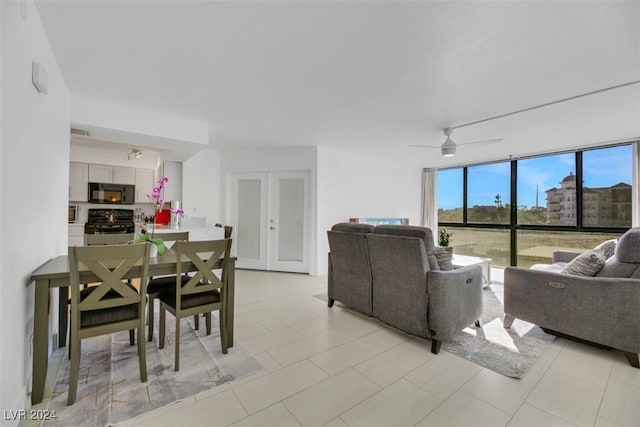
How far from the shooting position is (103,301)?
1.82 meters

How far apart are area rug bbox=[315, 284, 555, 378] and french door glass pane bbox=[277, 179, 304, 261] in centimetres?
322

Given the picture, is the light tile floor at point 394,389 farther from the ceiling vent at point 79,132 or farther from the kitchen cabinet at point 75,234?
the kitchen cabinet at point 75,234

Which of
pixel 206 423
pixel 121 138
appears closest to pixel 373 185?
pixel 121 138

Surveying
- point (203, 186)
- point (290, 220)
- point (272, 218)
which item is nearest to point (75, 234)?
point (203, 186)

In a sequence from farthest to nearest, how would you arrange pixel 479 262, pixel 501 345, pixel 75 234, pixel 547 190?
pixel 75 234, pixel 547 190, pixel 479 262, pixel 501 345

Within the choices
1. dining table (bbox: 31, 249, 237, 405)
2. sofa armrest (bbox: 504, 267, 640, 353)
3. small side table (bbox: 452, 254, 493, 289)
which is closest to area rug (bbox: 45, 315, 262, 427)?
dining table (bbox: 31, 249, 237, 405)

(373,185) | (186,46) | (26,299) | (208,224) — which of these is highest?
(186,46)

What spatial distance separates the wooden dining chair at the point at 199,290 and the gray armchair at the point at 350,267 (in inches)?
52.6

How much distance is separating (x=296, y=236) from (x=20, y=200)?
13.3ft

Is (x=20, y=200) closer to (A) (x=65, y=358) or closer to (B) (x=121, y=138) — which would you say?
(A) (x=65, y=358)

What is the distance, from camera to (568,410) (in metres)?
1.68

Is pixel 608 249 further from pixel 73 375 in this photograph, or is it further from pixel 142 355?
pixel 73 375

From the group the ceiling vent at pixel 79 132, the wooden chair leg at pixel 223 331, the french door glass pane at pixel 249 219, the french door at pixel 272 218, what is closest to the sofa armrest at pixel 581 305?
the wooden chair leg at pixel 223 331

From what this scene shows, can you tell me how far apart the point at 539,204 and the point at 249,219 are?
212 inches
